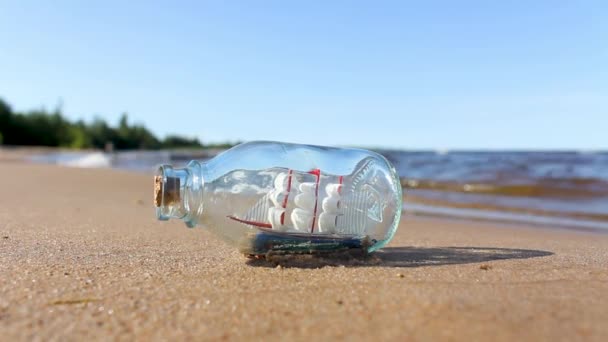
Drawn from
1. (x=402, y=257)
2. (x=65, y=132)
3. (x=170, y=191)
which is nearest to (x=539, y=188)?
(x=402, y=257)

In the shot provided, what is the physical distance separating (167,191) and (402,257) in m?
0.79

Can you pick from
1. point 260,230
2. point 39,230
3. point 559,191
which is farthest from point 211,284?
point 559,191

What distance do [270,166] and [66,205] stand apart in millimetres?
2252

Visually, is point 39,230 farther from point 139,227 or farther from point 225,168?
point 225,168

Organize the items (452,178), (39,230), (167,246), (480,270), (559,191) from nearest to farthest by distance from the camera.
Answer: (480,270), (167,246), (39,230), (559,191), (452,178)

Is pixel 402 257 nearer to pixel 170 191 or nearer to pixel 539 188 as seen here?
pixel 170 191

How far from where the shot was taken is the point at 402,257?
1610mm

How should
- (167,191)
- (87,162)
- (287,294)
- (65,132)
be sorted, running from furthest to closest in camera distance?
(65,132) < (87,162) < (167,191) < (287,294)

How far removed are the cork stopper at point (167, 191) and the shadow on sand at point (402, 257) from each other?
300mm

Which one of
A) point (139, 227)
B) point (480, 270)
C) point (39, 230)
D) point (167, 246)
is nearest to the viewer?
point (480, 270)

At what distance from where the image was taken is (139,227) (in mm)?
2291

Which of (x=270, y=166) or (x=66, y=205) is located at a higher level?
(x=270, y=166)

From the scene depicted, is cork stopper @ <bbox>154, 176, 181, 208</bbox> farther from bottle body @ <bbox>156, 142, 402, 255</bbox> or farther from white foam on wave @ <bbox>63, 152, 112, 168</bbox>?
white foam on wave @ <bbox>63, 152, 112, 168</bbox>

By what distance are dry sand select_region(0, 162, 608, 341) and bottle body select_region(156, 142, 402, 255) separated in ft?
0.28
